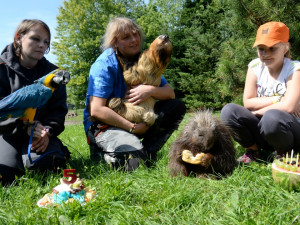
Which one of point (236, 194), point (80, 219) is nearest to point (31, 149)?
point (80, 219)

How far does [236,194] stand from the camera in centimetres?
213

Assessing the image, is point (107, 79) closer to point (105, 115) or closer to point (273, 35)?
point (105, 115)

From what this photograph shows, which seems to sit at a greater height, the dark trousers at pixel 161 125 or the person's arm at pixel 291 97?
the person's arm at pixel 291 97

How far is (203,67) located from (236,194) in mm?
14325

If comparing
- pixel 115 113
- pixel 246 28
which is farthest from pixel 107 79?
pixel 246 28

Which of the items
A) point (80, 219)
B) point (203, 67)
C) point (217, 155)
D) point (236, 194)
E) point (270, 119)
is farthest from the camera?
point (203, 67)

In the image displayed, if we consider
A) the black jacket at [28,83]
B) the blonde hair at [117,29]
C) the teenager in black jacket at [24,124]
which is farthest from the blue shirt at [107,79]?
the teenager in black jacket at [24,124]

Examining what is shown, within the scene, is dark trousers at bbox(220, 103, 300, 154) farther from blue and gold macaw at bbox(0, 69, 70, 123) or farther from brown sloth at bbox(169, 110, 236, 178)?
blue and gold macaw at bbox(0, 69, 70, 123)

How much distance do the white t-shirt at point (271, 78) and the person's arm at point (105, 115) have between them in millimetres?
1574

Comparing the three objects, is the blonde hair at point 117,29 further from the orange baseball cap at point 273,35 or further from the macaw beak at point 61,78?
the orange baseball cap at point 273,35

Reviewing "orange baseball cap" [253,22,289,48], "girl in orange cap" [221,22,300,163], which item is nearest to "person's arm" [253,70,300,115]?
"girl in orange cap" [221,22,300,163]

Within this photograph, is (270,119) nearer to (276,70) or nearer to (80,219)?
(276,70)

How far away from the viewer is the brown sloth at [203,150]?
256 centimetres

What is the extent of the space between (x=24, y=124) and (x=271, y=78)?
8.97 ft
